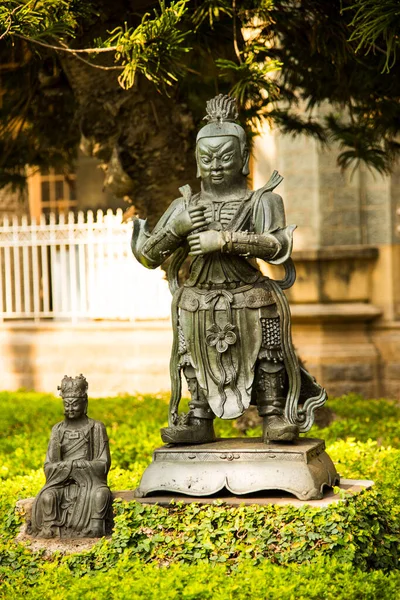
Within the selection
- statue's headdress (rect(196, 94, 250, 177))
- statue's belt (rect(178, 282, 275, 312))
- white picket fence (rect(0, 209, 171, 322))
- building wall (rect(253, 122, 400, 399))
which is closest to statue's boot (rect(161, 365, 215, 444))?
statue's belt (rect(178, 282, 275, 312))

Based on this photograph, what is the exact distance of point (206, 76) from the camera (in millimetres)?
8719

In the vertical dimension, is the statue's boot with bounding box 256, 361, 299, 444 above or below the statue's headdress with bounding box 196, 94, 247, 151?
below

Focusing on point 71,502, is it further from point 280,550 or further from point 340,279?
point 340,279

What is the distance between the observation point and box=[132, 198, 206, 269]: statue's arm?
215 inches

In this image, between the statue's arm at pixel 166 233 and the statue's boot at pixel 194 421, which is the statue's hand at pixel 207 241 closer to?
the statue's arm at pixel 166 233

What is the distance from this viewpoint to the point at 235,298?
219 inches

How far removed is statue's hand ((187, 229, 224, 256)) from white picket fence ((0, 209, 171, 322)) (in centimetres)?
797

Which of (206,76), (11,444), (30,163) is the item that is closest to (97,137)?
(206,76)

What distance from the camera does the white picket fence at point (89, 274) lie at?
1359 cm

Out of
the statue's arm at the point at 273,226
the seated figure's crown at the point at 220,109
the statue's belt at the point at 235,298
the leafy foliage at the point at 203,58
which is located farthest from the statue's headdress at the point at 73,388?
the leafy foliage at the point at 203,58

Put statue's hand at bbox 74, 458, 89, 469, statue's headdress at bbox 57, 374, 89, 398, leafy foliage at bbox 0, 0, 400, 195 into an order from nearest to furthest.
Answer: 1. statue's hand at bbox 74, 458, 89, 469
2. statue's headdress at bbox 57, 374, 89, 398
3. leafy foliage at bbox 0, 0, 400, 195

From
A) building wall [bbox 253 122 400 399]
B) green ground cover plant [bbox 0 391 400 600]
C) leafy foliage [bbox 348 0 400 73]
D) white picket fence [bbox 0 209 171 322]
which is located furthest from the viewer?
white picket fence [bbox 0 209 171 322]

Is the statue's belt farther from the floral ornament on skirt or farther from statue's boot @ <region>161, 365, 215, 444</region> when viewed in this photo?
statue's boot @ <region>161, 365, 215, 444</region>

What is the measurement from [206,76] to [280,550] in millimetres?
4829
